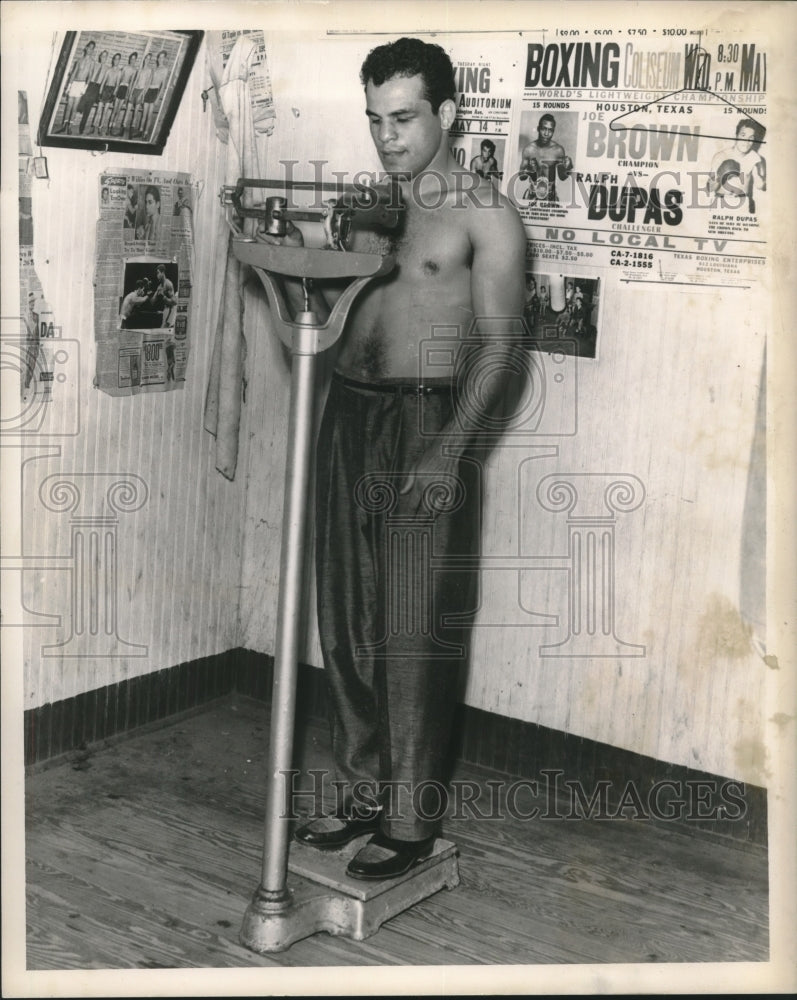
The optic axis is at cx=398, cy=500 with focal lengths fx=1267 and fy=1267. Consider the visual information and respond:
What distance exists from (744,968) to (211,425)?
77.0 inches

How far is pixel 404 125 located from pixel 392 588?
0.99m

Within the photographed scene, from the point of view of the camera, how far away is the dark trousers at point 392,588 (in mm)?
2727

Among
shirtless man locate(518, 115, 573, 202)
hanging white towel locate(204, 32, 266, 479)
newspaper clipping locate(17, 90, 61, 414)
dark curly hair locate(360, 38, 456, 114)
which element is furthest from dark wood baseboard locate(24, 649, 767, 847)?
dark curly hair locate(360, 38, 456, 114)

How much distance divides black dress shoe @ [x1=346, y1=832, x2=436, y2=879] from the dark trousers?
22 millimetres

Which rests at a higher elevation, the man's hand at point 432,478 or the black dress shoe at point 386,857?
the man's hand at point 432,478

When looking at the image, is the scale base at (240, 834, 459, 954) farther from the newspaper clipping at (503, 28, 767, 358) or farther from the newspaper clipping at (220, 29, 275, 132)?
the newspaper clipping at (220, 29, 275, 132)

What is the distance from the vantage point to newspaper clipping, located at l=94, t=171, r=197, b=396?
10.4ft

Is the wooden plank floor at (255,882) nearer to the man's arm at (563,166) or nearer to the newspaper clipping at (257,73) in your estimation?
the man's arm at (563,166)

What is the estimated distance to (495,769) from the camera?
11.3 feet

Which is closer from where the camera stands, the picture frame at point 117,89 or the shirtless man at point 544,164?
the picture frame at point 117,89

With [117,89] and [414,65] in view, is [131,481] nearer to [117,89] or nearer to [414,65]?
[117,89]

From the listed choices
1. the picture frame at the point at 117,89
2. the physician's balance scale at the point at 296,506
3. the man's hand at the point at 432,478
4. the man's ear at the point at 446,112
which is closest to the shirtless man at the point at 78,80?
the picture frame at the point at 117,89

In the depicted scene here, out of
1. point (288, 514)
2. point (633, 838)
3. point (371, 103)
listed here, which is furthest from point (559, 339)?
point (633, 838)

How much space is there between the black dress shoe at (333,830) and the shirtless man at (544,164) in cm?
156
